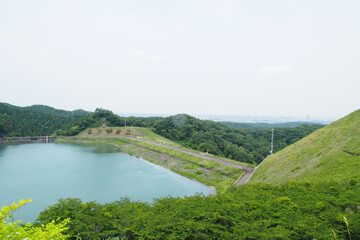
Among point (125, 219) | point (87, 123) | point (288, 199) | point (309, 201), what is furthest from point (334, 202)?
point (87, 123)

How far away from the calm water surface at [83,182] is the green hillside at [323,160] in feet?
25.1

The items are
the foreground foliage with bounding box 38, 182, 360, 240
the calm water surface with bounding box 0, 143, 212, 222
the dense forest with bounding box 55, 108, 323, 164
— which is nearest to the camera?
the foreground foliage with bounding box 38, 182, 360, 240

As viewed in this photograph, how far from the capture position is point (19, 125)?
74.9 metres

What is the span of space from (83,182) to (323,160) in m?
25.3

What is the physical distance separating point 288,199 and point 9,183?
2970 centimetres

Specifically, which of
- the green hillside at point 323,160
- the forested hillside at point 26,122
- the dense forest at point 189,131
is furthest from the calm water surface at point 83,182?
the forested hillside at point 26,122

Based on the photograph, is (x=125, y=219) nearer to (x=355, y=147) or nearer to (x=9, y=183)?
(x=355, y=147)

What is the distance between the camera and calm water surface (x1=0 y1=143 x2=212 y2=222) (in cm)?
2094

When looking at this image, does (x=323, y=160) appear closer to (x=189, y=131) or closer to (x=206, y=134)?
(x=206, y=134)

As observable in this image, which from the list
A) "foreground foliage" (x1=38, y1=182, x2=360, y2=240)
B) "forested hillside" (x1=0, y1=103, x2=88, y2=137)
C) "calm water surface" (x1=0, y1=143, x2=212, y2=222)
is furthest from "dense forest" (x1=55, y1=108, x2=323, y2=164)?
"foreground foliage" (x1=38, y1=182, x2=360, y2=240)

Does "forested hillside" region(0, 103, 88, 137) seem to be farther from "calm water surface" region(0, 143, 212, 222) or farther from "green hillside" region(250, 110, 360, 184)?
"green hillside" region(250, 110, 360, 184)

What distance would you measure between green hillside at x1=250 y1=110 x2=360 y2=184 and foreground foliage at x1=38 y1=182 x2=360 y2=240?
439 cm

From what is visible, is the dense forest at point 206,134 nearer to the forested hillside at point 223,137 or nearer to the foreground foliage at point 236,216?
the forested hillside at point 223,137

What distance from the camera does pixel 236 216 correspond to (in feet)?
26.3
